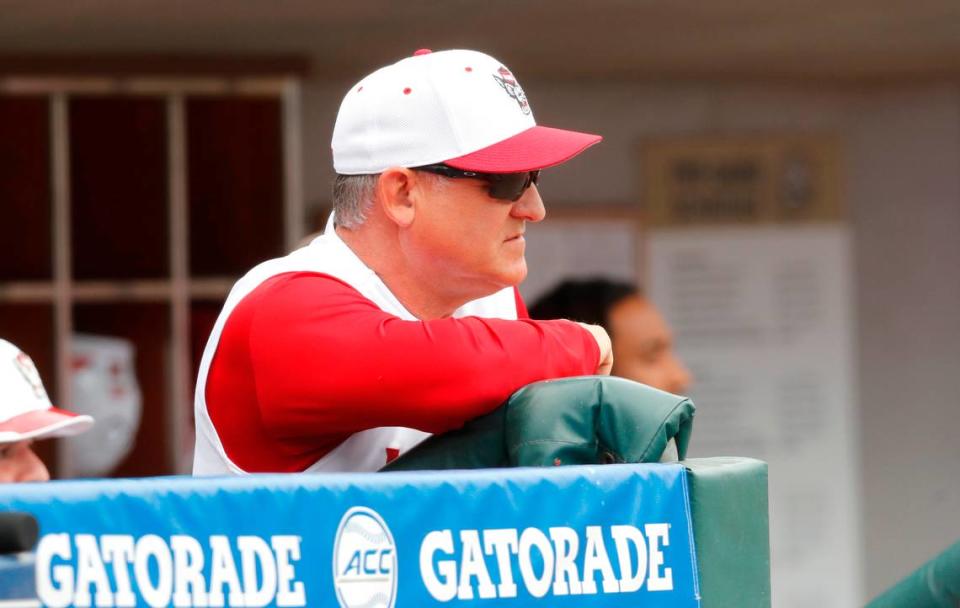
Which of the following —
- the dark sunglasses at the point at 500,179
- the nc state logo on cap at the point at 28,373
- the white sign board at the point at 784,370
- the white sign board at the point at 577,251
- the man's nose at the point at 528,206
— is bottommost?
the white sign board at the point at 784,370

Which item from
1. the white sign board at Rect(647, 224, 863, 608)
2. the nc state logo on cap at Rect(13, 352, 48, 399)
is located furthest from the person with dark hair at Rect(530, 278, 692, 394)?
the nc state logo on cap at Rect(13, 352, 48, 399)

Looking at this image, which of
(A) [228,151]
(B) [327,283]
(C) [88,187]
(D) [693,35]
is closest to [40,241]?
(C) [88,187]

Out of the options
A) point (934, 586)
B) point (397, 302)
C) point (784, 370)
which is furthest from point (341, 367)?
point (784, 370)

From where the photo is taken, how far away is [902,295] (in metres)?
5.16

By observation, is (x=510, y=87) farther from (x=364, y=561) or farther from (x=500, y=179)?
(x=364, y=561)

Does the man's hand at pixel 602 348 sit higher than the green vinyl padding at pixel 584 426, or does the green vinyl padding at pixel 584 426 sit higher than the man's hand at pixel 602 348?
the man's hand at pixel 602 348

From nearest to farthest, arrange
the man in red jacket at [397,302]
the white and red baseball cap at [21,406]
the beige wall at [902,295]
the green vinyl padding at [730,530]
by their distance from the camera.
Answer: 1. the green vinyl padding at [730,530]
2. the man in red jacket at [397,302]
3. the white and red baseball cap at [21,406]
4. the beige wall at [902,295]

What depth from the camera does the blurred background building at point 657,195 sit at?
3.92 meters

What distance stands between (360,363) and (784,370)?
357 centimetres

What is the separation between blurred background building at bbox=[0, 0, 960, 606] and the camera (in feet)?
12.9

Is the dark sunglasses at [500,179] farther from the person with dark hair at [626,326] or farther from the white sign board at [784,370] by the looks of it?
the white sign board at [784,370]

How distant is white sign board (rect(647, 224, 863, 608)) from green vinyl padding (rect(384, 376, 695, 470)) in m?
3.25

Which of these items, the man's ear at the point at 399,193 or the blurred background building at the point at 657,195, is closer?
the man's ear at the point at 399,193

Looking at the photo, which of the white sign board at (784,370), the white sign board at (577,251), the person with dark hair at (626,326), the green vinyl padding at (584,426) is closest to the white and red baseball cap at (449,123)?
the green vinyl padding at (584,426)
